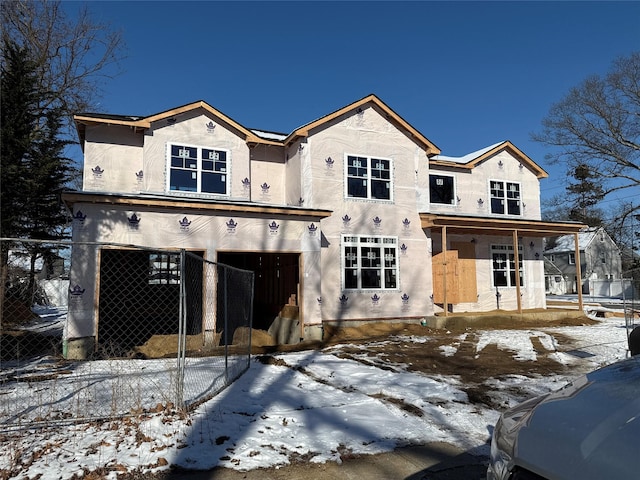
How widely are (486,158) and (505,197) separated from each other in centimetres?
198

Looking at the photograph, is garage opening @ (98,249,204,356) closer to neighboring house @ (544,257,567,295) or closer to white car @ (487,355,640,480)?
white car @ (487,355,640,480)

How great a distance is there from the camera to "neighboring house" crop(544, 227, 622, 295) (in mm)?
47906

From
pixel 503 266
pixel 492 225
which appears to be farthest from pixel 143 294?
pixel 503 266

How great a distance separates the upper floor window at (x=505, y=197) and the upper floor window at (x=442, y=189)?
2169 mm

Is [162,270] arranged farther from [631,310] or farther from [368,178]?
[631,310]

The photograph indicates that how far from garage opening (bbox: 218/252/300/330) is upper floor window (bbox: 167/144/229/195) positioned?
8.74 ft

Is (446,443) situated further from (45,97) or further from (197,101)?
(45,97)

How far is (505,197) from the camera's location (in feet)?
62.2

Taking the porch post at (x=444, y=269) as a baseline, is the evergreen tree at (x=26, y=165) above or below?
above

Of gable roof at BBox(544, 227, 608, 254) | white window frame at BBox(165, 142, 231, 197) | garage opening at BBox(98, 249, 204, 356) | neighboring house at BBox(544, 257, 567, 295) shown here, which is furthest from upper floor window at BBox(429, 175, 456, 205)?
gable roof at BBox(544, 227, 608, 254)

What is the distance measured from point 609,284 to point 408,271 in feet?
117

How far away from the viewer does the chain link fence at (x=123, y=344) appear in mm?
5375

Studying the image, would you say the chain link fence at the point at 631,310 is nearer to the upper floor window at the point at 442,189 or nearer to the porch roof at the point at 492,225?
the porch roof at the point at 492,225

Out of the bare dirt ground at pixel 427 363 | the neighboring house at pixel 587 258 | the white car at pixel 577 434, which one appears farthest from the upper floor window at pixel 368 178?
the neighboring house at pixel 587 258
